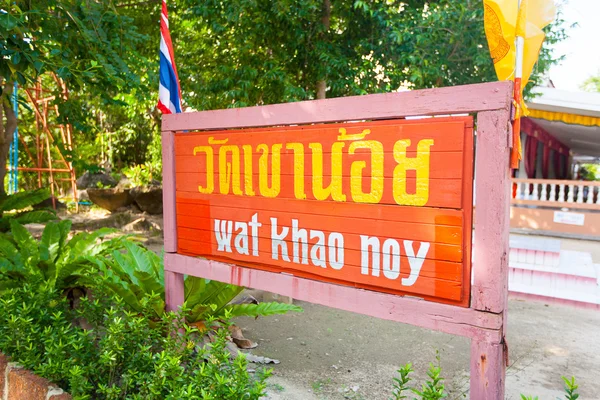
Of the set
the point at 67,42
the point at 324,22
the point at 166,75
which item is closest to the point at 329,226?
the point at 166,75

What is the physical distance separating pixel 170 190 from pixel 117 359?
1036 mm

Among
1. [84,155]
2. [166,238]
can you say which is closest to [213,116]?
[166,238]

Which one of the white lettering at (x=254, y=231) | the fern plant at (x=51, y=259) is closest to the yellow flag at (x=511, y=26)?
the white lettering at (x=254, y=231)

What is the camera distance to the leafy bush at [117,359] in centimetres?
208

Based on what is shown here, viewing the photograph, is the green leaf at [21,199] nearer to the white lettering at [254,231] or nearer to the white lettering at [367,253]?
the white lettering at [254,231]

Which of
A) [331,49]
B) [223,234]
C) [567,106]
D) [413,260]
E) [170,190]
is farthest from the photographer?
[567,106]

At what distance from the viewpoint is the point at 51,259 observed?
13.8 ft

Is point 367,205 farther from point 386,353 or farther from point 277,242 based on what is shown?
point 386,353

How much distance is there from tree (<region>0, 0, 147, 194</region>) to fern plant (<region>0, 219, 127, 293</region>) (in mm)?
1291

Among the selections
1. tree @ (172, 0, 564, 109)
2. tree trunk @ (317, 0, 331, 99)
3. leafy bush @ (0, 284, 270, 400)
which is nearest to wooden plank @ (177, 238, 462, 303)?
leafy bush @ (0, 284, 270, 400)

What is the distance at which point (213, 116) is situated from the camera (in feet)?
9.14

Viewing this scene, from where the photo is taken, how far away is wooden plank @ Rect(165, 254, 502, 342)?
197 cm

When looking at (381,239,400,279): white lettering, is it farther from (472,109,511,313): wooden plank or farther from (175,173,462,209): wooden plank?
(472,109,511,313): wooden plank

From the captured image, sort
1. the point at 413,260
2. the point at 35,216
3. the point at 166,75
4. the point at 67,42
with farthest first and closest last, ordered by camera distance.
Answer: the point at 35,216
the point at 67,42
the point at 166,75
the point at 413,260
